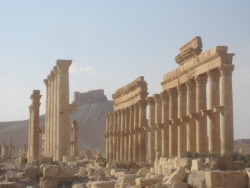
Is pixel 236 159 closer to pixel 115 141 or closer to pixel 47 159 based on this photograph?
pixel 47 159

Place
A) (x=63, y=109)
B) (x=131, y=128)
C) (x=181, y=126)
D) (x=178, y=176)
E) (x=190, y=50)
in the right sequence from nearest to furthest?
(x=178, y=176)
(x=63, y=109)
(x=190, y=50)
(x=181, y=126)
(x=131, y=128)

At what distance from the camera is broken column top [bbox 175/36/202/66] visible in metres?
33.6

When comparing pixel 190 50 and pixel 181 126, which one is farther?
pixel 181 126

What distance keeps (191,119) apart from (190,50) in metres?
5.06

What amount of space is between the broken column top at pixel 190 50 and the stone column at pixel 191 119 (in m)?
2.05

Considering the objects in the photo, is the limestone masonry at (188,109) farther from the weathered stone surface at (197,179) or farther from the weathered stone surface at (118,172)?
the weathered stone surface at (197,179)

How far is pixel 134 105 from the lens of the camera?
159 ft

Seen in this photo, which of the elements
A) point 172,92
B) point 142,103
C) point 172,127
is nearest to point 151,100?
point 172,92

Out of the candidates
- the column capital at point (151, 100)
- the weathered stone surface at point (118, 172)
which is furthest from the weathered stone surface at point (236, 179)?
the column capital at point (151, 100)

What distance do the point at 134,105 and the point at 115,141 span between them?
8687mm

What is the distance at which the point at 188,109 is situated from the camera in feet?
109

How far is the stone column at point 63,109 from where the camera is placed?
3278 cm

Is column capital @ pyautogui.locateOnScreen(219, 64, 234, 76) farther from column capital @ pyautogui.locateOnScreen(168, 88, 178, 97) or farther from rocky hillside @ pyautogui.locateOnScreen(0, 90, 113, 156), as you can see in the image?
rocky hillside @ pyautogui.locateOnScreen(0, 90, 113, 156)

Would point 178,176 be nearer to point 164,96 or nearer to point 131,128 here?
point 164,96
